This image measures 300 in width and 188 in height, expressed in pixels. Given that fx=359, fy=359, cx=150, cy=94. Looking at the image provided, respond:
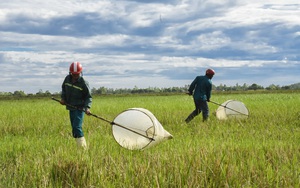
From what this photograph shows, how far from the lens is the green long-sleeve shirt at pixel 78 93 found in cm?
730

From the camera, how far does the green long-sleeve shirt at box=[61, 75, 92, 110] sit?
23.9 ft

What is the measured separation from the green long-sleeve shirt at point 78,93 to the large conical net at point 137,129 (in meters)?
1.09

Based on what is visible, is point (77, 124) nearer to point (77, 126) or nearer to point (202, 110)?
point (77, 126)

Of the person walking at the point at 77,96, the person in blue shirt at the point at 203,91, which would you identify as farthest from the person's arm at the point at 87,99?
the person in blue shirt at the point at 203,91

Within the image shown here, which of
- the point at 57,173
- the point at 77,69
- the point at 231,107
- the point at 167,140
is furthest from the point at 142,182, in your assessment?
the point at 231,107

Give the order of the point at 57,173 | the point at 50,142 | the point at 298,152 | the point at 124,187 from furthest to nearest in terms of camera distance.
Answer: the point at 50,142
the point at 298,152
the point at 57,173
the point at 124,187

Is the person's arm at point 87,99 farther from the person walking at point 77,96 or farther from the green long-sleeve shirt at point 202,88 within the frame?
the green long-sleeve shirt at point 202,88

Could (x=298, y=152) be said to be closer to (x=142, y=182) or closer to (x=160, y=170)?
(x=160, y=170)

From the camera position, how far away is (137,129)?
6.45m

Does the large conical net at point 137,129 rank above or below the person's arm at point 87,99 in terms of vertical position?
below

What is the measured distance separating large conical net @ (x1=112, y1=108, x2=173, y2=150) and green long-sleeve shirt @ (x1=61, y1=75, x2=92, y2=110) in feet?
3.57

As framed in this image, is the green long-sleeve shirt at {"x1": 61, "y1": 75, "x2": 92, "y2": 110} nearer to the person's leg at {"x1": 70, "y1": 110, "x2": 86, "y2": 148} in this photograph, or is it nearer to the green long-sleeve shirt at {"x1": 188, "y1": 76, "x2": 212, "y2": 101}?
the person's leg at {"x1": 70, "y1": 110, "x2": 86, "y2": 148}

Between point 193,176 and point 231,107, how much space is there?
8.22 meters

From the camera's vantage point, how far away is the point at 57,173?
4312 millimetres
